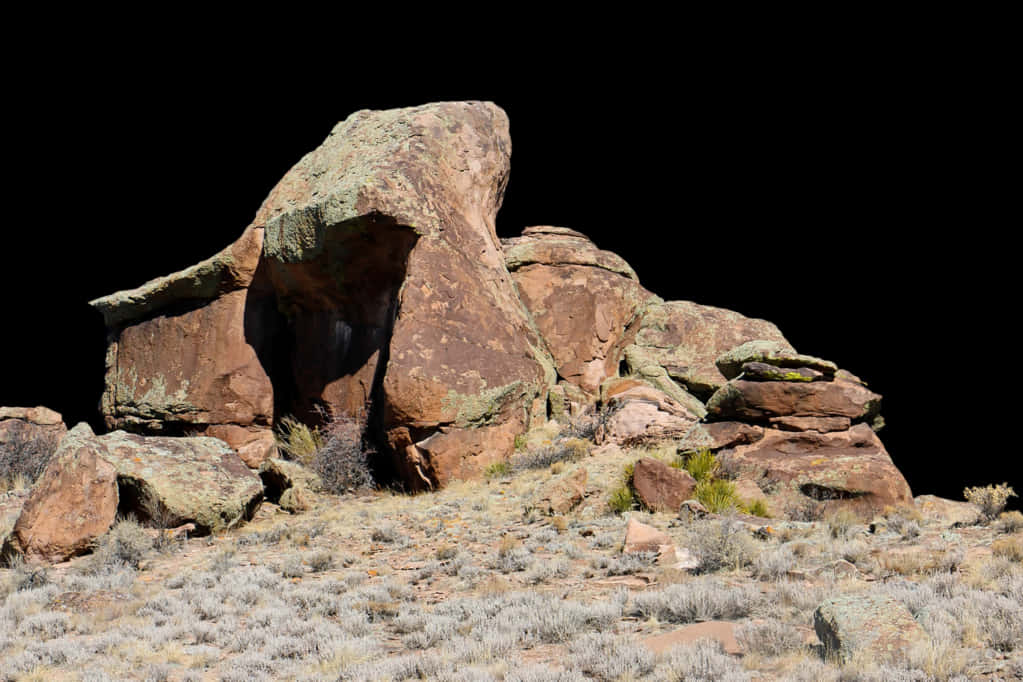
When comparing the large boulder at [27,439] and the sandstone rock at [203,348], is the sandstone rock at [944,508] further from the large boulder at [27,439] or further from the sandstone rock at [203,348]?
the large boulder at [27,439]

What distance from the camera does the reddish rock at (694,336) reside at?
17.2 metres

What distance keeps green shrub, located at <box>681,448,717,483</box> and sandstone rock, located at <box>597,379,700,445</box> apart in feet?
4.98

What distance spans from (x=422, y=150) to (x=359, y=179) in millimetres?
1892

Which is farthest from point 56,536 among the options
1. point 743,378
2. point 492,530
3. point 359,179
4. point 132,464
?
point 743,378

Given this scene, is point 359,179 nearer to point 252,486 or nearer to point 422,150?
point 422,150

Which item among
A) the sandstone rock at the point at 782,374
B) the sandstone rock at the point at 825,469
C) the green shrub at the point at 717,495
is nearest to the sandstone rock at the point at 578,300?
the sandstone rock at the point at 782,374

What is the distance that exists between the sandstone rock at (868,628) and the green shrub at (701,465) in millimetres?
5131

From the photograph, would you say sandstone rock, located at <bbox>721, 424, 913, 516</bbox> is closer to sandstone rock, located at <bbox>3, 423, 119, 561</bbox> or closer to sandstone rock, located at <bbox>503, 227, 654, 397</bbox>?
sandstone rock, located at <bbox>503, 227, 654, 397</bbox>

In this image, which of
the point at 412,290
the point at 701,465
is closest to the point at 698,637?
the point at 701,465

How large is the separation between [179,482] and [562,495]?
15.3 feet

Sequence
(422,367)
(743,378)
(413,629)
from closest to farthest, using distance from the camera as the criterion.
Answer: (413,629) < (743,378) < (422,367)

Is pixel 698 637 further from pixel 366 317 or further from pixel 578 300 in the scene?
pixel 578 300

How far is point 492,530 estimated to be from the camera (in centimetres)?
958

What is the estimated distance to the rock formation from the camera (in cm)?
1122
